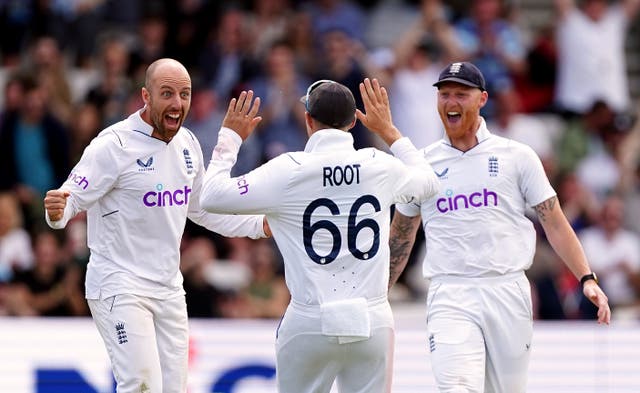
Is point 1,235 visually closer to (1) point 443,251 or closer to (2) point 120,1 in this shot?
(2) point 120,1

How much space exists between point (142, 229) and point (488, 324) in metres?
2.38

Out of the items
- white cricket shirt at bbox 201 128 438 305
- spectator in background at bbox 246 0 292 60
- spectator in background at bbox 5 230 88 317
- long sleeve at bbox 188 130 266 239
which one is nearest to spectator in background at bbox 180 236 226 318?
spectator in background at bbox 5 230 88 317

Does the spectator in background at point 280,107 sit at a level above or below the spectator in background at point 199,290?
above

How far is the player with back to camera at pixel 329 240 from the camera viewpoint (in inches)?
330

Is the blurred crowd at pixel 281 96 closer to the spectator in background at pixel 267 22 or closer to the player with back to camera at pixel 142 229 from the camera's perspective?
the spectator in background at pixel 267 22

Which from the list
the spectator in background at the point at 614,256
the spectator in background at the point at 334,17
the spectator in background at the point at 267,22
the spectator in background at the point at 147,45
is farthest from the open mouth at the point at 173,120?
the spectator in background at the point at 267,22

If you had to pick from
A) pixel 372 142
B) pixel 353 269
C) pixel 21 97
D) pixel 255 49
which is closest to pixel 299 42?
Result: pixel 255 49

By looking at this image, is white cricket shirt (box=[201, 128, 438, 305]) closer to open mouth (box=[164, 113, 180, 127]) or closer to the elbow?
the elbow

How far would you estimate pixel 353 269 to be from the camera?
8.41 m

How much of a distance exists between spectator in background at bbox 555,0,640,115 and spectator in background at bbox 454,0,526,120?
58 centimetres

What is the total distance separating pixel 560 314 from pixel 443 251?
18.7 feet

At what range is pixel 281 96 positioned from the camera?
16125 mm

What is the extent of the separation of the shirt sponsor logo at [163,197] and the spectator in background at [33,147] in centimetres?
699

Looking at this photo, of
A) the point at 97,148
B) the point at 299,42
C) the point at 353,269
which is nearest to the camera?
the point at 353,269
